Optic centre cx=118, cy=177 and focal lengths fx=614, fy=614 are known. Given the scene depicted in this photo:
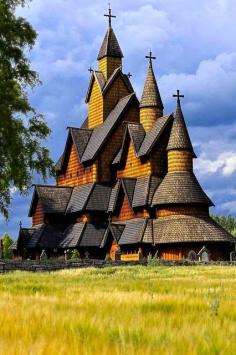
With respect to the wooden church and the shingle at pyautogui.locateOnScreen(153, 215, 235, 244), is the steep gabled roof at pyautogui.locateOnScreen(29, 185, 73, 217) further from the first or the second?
the shingle at pyautogui.locateOnScreen(153, 215, 235, 244)

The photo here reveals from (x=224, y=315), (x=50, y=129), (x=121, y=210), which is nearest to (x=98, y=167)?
(x=121, y=210)

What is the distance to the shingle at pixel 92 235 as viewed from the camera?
177 feet

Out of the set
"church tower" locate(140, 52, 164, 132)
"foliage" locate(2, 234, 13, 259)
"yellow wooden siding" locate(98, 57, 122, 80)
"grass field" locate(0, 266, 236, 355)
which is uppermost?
"yellow wooden siding" locate(98, 57, 122, 80)

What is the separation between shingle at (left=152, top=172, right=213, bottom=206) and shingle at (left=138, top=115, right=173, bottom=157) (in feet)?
11.5

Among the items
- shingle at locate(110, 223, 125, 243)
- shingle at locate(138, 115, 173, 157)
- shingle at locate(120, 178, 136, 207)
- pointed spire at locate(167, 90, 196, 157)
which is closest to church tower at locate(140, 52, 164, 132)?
shingle at locate(138, 115, 173, 157)

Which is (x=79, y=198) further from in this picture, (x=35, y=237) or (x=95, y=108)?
(x=95, y=108)

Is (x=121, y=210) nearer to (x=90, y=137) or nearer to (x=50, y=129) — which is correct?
(x=90, y=137)

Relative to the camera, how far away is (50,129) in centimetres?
3769

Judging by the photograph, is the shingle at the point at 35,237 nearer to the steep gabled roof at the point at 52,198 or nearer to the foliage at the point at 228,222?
the steep gabled roof at the point at 52,198

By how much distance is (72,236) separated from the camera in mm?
55688

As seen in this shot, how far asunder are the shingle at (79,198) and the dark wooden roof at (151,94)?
9.47m

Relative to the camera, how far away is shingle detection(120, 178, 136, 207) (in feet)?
178

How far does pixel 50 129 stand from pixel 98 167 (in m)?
21.8

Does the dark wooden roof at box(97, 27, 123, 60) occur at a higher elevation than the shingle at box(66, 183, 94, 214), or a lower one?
higher
